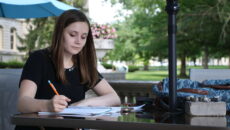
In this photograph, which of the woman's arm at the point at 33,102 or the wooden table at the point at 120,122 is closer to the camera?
the wooden table at the point at 120,122

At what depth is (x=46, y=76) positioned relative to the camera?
83.0 inches

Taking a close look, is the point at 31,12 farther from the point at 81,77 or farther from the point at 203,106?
the point at 203,106

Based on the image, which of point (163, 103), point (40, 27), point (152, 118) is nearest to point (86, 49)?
point (163, 103)

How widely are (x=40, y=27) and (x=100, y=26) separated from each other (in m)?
20.0

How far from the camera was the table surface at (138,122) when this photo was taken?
1310 millimetres

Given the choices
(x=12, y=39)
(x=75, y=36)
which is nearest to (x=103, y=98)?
(x=75, y=36)

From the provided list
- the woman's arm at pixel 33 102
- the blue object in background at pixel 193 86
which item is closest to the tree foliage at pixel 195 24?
the blue object in background at pixel 193 86

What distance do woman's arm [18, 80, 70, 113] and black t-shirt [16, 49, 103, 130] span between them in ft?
0.17

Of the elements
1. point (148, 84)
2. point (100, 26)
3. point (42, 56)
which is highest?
point (100, 26)

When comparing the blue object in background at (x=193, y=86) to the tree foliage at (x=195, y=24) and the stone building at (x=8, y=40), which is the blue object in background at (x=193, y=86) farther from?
the stone building at (x=8, y=40)

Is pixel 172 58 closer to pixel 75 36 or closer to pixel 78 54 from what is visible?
pixel 75 36

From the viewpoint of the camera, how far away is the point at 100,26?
1033 centimetres

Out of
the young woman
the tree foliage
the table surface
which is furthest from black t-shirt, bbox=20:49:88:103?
the tree foliage

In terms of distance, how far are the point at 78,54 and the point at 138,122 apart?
967 mm
